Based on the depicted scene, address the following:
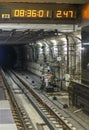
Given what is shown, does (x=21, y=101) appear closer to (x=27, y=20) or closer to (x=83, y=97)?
(x=83, y=97)

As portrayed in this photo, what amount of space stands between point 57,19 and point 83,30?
18.8ft

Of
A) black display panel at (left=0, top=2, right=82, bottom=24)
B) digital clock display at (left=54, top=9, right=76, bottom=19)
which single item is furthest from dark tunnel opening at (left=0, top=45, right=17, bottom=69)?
digital clock display at (left=54, top=9, right=76, bottom=19)

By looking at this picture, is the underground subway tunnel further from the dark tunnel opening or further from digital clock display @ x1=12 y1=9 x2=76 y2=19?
digital clock display @ x1=12 y1=9 x2=76 y2=19

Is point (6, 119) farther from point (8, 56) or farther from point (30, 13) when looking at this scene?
point (8, 56)

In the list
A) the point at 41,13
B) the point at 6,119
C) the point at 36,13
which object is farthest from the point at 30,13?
the point at 6,119

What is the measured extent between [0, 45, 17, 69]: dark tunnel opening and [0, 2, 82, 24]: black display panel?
35.3 metres

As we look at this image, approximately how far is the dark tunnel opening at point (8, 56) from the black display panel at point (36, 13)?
35.3 m

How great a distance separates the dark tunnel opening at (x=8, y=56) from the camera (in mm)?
44781

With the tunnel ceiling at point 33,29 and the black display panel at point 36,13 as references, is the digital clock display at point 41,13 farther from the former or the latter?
the tunnel ceiling at point 33,29

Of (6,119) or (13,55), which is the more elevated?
(13,55)

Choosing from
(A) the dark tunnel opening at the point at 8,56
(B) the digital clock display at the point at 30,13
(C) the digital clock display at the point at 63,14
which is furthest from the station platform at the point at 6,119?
(A) the dark tunnel opening at the point at 8,56

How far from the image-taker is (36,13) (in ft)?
28.5

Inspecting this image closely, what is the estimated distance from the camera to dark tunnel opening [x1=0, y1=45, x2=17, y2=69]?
44781mm

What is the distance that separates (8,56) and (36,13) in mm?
37386
